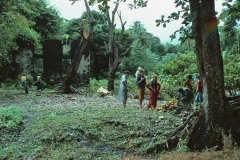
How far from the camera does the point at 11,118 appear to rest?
1066 centimetres

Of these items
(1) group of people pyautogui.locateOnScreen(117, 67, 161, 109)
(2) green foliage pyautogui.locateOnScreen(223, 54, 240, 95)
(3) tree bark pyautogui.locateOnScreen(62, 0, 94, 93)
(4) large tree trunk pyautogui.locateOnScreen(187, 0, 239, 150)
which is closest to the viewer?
(4) large tree trunk pyautogui.locateOnScreen(187, 0, 239, 150)

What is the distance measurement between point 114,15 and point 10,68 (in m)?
9.17

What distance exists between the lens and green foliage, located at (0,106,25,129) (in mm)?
9766

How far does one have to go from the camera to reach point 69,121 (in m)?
9.90

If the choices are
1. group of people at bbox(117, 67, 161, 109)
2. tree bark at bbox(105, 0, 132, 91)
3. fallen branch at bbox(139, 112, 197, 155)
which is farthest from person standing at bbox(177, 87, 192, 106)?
tree bark at bbox(105, 0, 132, 91)

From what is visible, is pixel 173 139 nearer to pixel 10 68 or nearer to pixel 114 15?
pixel 114 15

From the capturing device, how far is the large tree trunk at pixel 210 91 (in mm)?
6902

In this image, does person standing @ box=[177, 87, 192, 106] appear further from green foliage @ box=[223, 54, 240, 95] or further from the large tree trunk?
green foliage @ box=[223, 54, 240, 95]

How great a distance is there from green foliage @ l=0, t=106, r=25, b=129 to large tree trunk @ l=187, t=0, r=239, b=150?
5522 mm

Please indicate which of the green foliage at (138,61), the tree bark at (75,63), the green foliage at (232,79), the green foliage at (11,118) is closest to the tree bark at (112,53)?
the tree bark at (75,63)

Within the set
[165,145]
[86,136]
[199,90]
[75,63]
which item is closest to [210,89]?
[165,145]

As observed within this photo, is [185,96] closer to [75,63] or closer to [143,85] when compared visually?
[143,85]

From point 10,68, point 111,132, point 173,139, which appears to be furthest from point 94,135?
point 10,68

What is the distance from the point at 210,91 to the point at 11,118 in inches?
263
